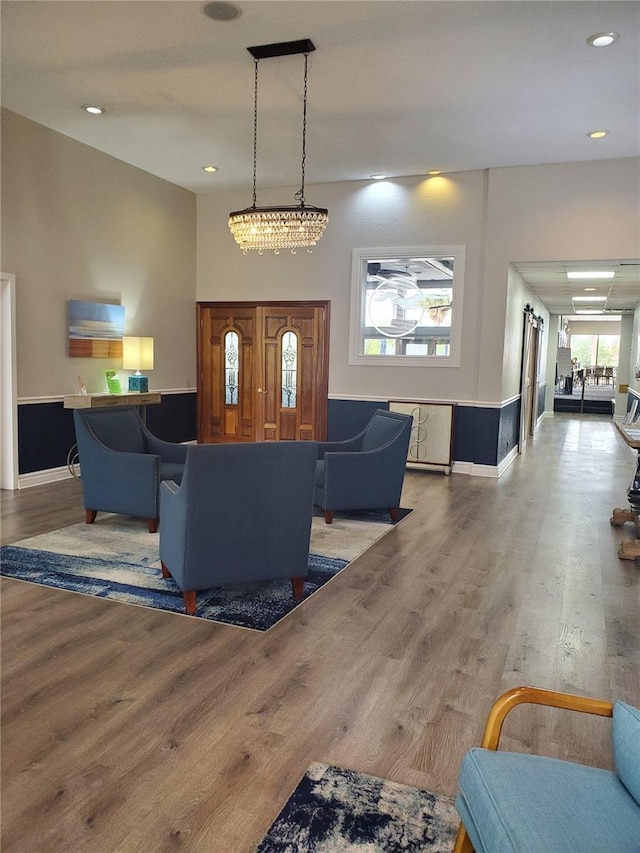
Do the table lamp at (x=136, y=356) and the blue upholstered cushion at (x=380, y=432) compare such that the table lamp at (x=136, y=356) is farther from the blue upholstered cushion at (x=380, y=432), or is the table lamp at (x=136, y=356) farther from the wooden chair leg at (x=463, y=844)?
the wooden chair leg at (x=463, y=844)

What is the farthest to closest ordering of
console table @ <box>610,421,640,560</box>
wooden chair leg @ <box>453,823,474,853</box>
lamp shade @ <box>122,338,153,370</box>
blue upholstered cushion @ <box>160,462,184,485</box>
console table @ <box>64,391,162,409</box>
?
1. lamp shade @ <box>122,338,153,370</box>
2. console table @ <box>64,391,162,409</box>
3. blue upholstered cushion @ <box>160,462,184,485</box>
4. console table @ <box>610,421,640,560</box>
5. wooden chair leg @ <box>453,823,474,853</box>

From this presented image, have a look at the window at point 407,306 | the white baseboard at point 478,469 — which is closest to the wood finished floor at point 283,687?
the white baseboard at point 478,469

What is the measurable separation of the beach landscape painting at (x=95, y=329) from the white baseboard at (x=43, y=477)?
3.85ft

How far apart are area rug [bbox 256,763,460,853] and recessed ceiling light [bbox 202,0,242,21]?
4.00 metres

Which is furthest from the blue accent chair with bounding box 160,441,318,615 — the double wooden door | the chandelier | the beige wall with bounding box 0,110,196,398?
the double wooden door

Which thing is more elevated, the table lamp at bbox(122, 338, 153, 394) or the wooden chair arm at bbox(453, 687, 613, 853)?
the table lamp at bbox(122, 338, 153, 394)

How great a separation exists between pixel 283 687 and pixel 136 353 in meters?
5.18

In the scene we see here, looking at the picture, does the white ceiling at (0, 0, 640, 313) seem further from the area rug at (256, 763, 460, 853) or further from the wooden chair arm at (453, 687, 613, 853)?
the area rug at (256, 763, 460, 853)

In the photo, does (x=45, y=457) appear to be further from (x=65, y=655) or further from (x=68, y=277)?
(x=65, y=655)

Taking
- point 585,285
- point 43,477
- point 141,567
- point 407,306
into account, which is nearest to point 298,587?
point 141,567

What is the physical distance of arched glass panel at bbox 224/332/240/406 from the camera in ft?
27.8

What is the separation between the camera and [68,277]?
6277 millimetres

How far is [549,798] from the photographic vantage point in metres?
1.30

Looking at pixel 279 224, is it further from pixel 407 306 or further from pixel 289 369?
pixel 289 369
